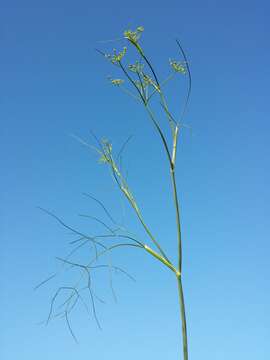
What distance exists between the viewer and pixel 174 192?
10.00 feet

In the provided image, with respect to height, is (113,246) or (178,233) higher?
(113,246)

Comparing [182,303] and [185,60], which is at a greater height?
[185,60]

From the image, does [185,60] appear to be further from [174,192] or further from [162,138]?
[174,192]

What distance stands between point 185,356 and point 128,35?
229 centimetres

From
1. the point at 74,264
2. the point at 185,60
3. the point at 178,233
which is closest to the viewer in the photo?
the point at 178,233

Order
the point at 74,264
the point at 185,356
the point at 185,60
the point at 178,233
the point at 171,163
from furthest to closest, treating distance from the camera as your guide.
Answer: the point at 185,60
the point at 74,264
the point at 171,163
the point at 178,233
the point at 185,356

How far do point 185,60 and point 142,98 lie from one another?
48cm

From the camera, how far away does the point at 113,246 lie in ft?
11.4

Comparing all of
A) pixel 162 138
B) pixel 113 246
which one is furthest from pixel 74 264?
pixel 162 138

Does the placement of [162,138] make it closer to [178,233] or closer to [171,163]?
[171,163]

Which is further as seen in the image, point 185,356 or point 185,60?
point 185,60

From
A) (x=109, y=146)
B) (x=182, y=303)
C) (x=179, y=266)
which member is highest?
(x=109, y=146)

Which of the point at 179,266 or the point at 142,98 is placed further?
the point at 142,98

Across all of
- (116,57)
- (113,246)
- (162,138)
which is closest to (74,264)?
(113,246)
